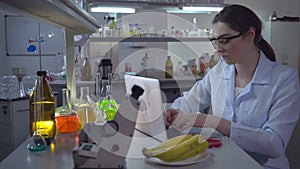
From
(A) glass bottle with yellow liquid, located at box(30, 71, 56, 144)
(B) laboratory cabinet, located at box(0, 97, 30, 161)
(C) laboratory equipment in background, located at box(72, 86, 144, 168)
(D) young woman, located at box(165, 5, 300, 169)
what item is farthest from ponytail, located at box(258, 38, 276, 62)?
(B) laboratory cabinet, located at box(0, 97, 30, 161)

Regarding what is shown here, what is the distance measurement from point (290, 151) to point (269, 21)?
2341 mm

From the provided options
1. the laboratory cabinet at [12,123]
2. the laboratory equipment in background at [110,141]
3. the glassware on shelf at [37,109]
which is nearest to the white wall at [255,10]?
the laboratory cabinet at [12,123]

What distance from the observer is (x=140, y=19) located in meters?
4.14

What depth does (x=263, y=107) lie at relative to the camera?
1.42m

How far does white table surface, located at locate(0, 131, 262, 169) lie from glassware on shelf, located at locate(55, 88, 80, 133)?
193 mm

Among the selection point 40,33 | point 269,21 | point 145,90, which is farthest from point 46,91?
point 269,21

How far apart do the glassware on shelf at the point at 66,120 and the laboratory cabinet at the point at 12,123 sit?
1.49 m

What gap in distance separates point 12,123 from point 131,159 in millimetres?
2073

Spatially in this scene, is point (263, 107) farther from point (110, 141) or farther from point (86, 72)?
point (86, 72)

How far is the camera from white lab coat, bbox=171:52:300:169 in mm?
1271

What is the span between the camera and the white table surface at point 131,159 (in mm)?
896

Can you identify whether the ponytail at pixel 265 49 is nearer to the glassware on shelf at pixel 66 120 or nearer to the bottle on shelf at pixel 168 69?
the glassware on shelf at pixel 66 120

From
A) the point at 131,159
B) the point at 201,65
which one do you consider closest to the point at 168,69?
the point at 201,65

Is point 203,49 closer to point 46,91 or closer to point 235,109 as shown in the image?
point 235,109
